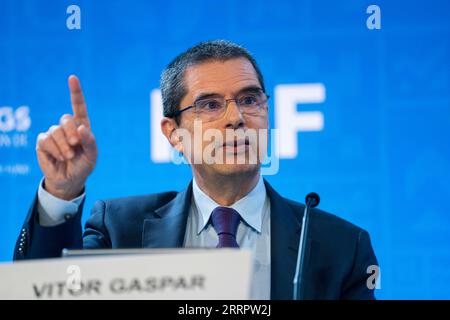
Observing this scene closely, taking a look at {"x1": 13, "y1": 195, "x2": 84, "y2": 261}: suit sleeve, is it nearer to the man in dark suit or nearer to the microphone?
the man in dark suit

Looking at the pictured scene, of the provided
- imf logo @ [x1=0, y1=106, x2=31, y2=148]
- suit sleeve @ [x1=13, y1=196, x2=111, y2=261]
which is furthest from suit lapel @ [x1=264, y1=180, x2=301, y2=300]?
imf logo @ [x1=0, y1=106, x2=31, y2=148]

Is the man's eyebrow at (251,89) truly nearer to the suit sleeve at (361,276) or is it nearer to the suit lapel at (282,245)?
the suit lapel at (282,245)

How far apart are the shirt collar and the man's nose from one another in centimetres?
21

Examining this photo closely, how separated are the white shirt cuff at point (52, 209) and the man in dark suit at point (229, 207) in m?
0.03

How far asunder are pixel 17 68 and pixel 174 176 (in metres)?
0.79

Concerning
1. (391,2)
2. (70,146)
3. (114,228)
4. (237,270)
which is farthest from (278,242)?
(391,2)

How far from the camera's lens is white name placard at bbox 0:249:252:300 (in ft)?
3.45

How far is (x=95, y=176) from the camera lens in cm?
258

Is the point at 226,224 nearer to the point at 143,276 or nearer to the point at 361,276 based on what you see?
the point at 361,276

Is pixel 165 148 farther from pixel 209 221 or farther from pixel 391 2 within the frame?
pixel 391 2

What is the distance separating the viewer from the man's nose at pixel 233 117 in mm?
1976

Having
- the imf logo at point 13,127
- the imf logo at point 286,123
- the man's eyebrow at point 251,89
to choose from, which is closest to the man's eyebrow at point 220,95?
the man's eyebrow at point 251,89

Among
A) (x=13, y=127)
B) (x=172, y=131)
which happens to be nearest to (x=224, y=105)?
(x=172, y=131)

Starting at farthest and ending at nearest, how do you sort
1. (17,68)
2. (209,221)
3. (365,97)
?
1. (17,68)
2. (365,97)
3. (209,221)
